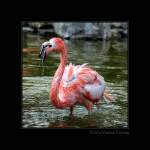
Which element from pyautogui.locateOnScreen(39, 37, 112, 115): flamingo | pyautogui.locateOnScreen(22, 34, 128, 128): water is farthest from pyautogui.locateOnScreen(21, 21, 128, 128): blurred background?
pyautogui.locateOnScreen(39, 37, 112, 115): flamingo

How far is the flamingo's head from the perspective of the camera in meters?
5.50

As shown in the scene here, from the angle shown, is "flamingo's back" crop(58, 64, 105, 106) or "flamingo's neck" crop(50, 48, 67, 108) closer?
"flamingo's neck" crop(50, 48, 67, 108)

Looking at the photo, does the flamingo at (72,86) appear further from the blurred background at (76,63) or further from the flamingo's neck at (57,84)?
the blurred background at (76,63)

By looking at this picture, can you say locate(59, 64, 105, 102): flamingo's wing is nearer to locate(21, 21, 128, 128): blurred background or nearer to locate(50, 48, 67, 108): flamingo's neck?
locate(50, 48, 67, 108): flamingo's neck

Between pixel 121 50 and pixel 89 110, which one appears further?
pixel 121 50

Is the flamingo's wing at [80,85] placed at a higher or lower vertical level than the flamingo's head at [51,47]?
lower

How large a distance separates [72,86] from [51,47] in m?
0.48

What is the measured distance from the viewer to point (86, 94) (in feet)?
19.0

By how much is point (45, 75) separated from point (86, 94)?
983 mm

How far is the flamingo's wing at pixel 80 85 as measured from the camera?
5.74m

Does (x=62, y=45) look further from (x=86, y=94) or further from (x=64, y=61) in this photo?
(x=86, y=94)

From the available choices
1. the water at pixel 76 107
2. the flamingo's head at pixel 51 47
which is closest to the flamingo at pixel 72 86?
the flamingo's head at pixel 51 47

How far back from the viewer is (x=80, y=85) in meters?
5.76
